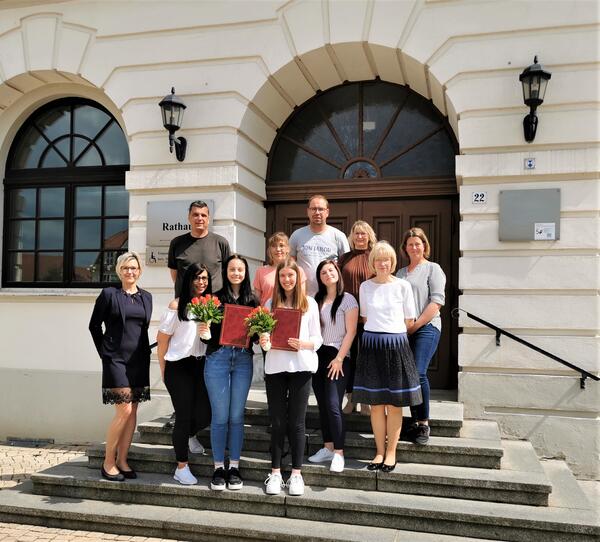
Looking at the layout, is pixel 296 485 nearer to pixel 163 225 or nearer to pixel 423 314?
pixel 423 314

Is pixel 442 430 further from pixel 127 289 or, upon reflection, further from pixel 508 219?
pixel 127 289

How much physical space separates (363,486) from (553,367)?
8.33 feet

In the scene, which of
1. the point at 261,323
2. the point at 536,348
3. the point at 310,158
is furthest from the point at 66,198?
the point at 536,348

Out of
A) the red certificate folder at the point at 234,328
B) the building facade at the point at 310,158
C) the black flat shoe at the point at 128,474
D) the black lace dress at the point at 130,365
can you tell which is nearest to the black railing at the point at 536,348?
the building facade at the point at 310,158

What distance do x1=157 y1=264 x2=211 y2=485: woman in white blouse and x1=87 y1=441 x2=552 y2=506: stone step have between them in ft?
1.17

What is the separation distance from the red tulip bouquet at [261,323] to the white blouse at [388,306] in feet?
2.56

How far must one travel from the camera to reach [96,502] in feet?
16.9

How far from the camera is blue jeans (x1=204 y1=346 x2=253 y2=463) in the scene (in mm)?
4852

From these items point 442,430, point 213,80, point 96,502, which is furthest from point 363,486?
point 213,80

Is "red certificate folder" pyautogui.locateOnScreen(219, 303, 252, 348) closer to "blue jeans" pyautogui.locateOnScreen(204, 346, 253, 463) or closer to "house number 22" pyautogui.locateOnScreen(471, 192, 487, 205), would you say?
"blue jeans" pyautogui.locateOnScreen(204, 346, 253, 463)

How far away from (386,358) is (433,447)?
97 centimetres

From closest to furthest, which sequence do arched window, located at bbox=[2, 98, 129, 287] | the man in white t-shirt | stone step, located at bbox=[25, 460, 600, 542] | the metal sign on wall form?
1. stone step, located at bbox=[25, 460, 600, 542]
2. the man in white t-shirt
3. the metal sign on wall
4. arched window, located at bbox=[2, 98, 129, 287]

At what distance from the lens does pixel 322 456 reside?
509 centimetres

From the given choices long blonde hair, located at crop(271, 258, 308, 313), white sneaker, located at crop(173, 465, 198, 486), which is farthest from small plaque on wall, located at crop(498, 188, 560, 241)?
white sneaker, located at crop(173, 465, 198, 486)
